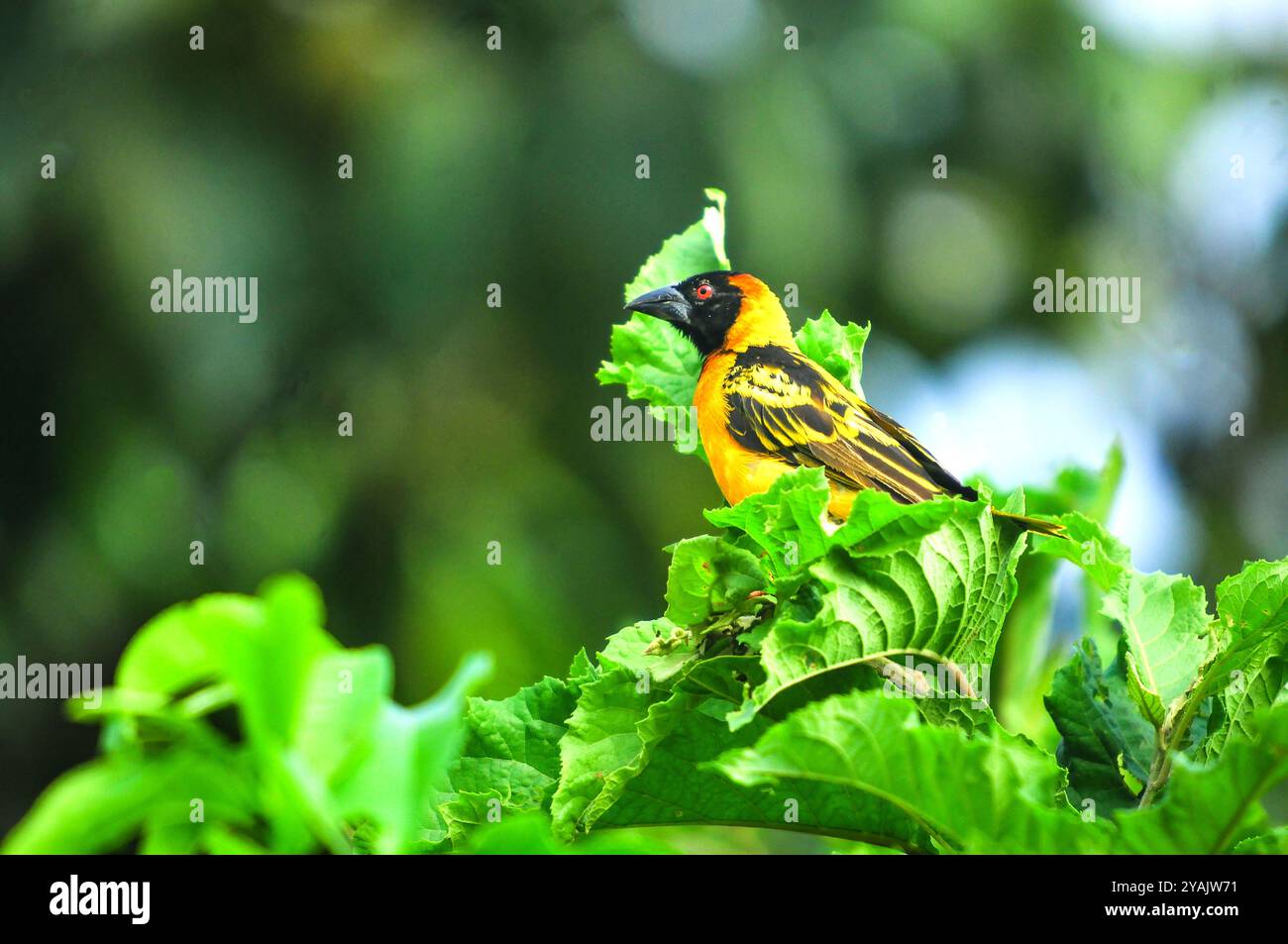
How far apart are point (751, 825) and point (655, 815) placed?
151 millimetres

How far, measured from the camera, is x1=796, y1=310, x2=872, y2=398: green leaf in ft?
9.68

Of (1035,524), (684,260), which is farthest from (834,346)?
(1035,524)

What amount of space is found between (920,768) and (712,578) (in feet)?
1.74

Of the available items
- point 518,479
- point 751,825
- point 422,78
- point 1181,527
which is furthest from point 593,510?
point 751,825

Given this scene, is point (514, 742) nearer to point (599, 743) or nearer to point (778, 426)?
point (599, 743)

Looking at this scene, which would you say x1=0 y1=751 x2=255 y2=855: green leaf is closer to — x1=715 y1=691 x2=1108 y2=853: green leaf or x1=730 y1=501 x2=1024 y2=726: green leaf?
x1=715 y1=691 x2=1108 y2=853: green leaf

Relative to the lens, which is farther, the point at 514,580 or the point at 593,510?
the point at 593,510

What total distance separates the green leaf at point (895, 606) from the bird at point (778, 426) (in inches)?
88.9

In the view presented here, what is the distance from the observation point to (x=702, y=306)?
4.94m

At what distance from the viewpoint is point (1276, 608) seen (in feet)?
6.27

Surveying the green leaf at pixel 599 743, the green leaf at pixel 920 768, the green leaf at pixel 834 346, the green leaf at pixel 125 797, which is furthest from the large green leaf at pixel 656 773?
the green leaf at pixel 834 346

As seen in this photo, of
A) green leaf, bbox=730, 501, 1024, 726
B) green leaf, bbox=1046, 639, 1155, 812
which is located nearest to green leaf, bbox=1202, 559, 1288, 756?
green leaf, bbox=1046, 639, 1155, 812

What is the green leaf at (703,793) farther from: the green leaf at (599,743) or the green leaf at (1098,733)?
the green leaf at (1098,733)

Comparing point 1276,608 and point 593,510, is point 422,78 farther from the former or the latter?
point 1276,608
